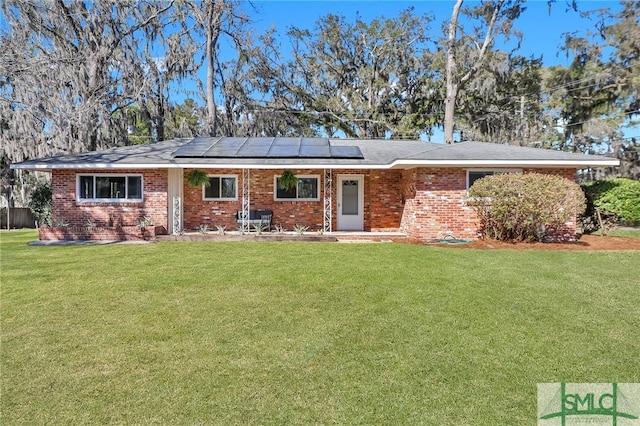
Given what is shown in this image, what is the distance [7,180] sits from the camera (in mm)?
18031

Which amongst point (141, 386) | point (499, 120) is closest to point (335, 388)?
point (141, 386)

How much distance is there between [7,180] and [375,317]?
67.4ft

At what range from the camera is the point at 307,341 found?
4.05 meters

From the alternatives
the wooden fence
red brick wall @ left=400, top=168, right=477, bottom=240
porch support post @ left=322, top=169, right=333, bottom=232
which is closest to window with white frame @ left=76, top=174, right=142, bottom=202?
porch support post @ left=322, top=169, right=333, bottom=232

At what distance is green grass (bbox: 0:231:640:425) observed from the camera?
2.89 meters

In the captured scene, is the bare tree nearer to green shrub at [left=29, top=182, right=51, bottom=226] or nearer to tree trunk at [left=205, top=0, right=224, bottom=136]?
tree trunk at [left=205, top=0, right=224, bottom=136]

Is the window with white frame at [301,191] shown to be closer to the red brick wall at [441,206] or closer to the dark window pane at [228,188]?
the dark window pane at [228,188]

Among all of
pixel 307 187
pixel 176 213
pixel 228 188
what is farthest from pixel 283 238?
pixel 176 213

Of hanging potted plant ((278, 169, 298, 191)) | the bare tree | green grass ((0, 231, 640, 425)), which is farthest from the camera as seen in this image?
the bare tree

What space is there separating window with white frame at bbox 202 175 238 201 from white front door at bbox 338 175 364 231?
3.95 m

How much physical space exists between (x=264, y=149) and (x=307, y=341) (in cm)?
1085

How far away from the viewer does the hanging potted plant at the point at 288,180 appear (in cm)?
1371

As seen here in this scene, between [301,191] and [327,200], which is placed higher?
[301,191]

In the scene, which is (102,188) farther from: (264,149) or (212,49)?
(212,49)
